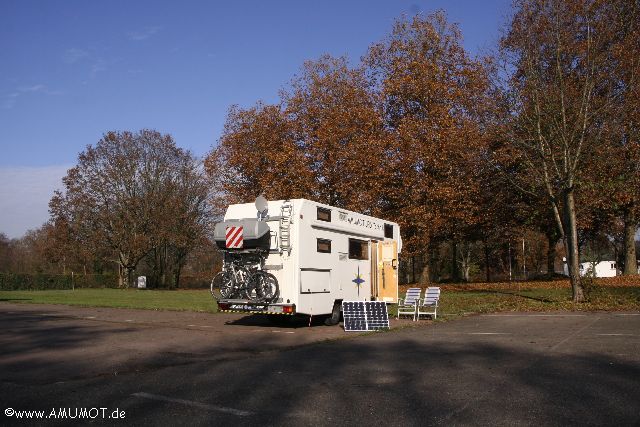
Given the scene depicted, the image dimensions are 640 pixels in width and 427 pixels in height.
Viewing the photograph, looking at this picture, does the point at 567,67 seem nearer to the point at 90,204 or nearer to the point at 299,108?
the point at 299,108

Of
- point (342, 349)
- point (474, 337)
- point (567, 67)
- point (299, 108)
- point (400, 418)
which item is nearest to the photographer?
point (400, 418)

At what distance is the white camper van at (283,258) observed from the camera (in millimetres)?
14398

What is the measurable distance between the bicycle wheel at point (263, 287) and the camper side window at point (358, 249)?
3.35m

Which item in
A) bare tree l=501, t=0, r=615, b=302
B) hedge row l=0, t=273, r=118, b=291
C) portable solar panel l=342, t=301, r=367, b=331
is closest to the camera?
portable solar panel l=342, t=301, r=367, b=331

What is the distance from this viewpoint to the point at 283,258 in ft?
47.6

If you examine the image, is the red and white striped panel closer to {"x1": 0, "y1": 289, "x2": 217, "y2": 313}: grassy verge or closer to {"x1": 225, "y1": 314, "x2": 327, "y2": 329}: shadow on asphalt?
{"x1": 225, "y1": 314, "x2": 327, "y2": 329}: shadow on asphalt

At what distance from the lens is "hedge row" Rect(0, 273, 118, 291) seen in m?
54.1

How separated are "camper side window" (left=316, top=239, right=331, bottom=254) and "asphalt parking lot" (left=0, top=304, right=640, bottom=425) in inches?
82.3

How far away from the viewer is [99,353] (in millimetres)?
10711

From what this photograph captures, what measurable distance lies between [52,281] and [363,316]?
1946 inches

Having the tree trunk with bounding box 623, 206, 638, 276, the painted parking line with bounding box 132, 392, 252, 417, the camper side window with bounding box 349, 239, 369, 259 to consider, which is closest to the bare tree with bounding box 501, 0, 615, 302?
the camper side window with bounding box 349, 239, 369, 259

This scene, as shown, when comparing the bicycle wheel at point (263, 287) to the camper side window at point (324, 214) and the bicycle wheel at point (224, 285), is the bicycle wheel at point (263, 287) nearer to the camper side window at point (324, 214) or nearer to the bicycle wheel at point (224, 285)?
the bicycle wheel at point (224, 285)

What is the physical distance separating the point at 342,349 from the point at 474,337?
3245mm

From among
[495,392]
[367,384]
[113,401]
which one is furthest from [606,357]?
[113,401]
